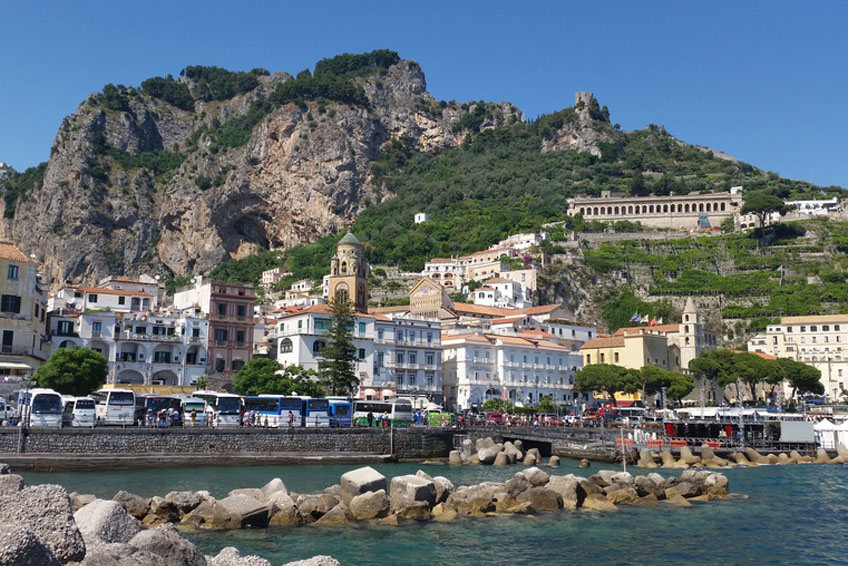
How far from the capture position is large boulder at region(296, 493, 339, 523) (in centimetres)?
2603

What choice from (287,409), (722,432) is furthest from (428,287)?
(287,409)

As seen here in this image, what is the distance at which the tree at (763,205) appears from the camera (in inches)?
5266

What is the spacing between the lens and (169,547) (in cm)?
1298

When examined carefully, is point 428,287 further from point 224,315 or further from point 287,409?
point 287,409

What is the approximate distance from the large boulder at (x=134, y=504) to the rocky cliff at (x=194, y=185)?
430ft

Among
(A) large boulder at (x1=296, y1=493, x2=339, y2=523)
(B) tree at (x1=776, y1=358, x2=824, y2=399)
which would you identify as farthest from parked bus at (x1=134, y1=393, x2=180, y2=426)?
(B) tree at (x1=776, y1=358, x2=824, y2=399)

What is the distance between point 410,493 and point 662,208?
130479 millimetres

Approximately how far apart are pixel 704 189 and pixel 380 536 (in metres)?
145

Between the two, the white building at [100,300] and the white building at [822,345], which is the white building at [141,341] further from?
the white building at [822,345]

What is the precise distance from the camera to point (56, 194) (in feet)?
502

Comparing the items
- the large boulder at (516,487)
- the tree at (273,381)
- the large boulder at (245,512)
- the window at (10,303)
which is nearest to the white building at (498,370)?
the tree at (273,381)

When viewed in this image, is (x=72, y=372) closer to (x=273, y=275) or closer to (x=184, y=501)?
(x=184, y=501)

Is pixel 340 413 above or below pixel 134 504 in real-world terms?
above

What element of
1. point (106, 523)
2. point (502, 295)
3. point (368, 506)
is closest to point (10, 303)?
point (368, 506)
